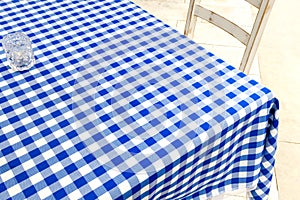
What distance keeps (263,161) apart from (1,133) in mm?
794

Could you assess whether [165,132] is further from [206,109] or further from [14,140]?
[14,140]

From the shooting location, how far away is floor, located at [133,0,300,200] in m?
1.83

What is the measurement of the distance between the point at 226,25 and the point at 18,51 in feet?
2.69

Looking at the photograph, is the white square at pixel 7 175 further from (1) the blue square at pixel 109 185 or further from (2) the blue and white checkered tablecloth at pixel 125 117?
(1) the blue square at pixel 109 185

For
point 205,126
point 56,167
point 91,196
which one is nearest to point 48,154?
point 56,167

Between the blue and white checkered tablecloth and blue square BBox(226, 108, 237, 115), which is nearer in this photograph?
the blue and white checkered tablecloth

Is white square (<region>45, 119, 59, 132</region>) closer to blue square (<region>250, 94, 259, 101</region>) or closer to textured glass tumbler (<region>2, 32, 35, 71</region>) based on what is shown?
textured glass tumbler (<region>2, 32, 35, 71</region>)

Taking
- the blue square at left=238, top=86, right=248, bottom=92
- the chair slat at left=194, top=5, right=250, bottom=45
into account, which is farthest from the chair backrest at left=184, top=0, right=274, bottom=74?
the blue square at left=238, top=86, right=248, bottom=92

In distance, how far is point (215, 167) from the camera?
1102 mm

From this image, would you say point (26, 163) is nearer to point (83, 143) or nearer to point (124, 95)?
point (83, 143)

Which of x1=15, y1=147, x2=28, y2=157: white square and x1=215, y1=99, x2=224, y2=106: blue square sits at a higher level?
x1=215, y1=99, x2=224, y2=106: blue square

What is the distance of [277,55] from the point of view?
2617mm

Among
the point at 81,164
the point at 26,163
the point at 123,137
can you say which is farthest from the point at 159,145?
the point at 26,163

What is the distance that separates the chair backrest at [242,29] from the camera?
1.37m
